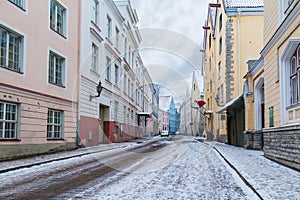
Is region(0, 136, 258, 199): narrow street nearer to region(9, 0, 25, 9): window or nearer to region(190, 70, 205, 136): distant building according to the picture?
region(9, 0, 25, 9): window

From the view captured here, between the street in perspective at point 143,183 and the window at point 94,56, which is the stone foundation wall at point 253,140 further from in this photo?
the window at point 94,56

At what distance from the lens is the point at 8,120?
11.3 meters

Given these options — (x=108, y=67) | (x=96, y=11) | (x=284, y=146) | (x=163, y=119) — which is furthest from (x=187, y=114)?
(x=284, y=146)

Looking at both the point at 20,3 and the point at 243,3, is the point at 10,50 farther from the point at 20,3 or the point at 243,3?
the point at 243,3

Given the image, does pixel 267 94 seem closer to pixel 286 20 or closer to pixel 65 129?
pixel 286 20

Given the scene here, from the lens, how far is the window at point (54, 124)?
47.5 ft

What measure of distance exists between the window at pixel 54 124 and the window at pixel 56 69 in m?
1.37

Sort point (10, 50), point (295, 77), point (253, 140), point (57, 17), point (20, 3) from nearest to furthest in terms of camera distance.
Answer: point (295, 77)
point (10, 50)
point (20, 3)
point (57, 17)
point (253, 140)

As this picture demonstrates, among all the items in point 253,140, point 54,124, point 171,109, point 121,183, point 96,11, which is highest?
point 96,11

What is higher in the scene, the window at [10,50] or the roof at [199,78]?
the roof at [199,78]

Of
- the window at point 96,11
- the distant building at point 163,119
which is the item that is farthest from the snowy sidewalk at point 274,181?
the distant building at point 163,119

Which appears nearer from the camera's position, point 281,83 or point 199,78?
point 281,83

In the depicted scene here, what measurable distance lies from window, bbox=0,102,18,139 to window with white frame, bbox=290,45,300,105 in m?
9.27

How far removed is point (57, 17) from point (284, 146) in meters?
11.3
